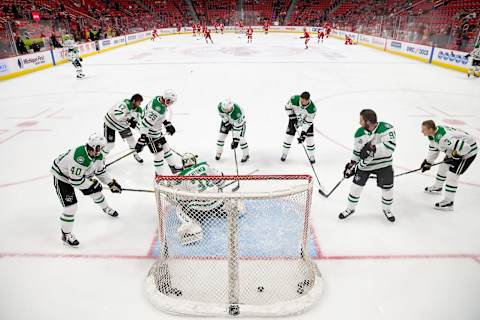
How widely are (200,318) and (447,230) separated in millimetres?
2916

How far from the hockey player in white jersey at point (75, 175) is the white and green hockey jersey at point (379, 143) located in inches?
103

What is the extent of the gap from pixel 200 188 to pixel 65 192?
1.35 metres

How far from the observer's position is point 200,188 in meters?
3.54

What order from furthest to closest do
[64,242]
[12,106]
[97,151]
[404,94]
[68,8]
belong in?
[68,8]
[404,94]
[12,106]
[64,242]
[97,151]

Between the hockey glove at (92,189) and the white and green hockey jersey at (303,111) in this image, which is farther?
the white and green hockey jersey at (303,111)

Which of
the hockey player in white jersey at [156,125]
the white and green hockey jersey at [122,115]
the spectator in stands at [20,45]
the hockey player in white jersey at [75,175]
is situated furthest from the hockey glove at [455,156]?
the spectator in stands at [20,45]

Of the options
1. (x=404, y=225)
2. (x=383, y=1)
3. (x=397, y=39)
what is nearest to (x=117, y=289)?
(x=404, y=225)

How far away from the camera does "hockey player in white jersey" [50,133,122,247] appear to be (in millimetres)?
3092

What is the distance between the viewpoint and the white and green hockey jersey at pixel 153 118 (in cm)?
449

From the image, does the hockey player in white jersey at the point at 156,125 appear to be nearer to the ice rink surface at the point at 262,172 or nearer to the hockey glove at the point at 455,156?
the ice rink surface at the point at 262,172

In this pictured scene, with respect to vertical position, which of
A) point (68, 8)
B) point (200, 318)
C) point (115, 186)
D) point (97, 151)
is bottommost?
point (200, 318)

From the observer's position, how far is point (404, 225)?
3.81 m

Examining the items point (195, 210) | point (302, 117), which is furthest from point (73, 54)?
point (195, 210)

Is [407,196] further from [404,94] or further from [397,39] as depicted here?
[397,39]
